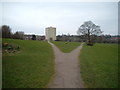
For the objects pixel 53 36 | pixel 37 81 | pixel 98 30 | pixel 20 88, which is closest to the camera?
pixel 20 88

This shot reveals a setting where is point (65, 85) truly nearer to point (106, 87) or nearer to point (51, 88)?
point (51, 88)

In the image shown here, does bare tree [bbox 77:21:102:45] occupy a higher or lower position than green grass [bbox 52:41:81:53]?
higher

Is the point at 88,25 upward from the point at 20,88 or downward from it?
upward

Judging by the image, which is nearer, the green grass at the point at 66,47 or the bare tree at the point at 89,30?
the green grass at the point at 66,47

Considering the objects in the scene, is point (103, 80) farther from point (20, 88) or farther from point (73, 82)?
point (20, 88)

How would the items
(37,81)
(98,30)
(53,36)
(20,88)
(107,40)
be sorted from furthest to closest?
(53,36) < (107,40) < (98,30) < (37,81) < (20,88)

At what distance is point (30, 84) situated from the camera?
13.8 ft

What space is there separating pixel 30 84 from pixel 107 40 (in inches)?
1932

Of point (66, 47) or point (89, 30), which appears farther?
point (89, 30)

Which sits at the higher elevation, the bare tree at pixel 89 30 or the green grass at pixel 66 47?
the bare tree at pixel 89 30

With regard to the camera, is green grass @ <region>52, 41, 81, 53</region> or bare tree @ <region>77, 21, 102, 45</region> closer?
green grass @ <region>52, 41, 81, 53</region>

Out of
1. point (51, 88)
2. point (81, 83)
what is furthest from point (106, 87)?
point (51, 88)

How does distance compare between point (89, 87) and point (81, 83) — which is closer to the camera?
point (89, 87)

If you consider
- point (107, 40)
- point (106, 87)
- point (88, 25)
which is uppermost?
point (88, 25)
